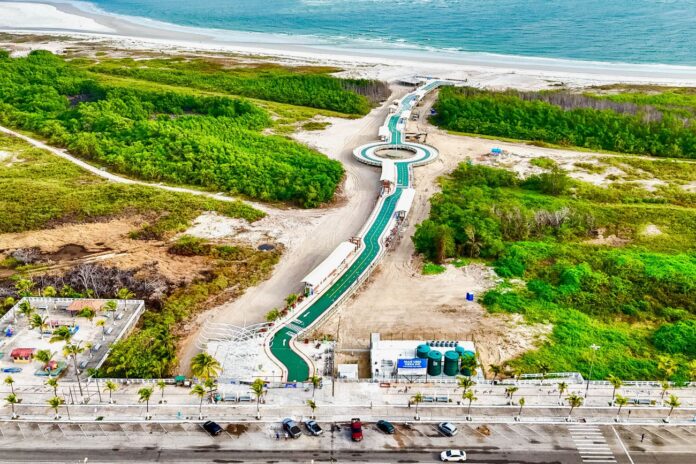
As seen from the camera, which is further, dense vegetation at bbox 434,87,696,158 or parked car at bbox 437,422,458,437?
dense vegetation at bbox 434,87,696,158

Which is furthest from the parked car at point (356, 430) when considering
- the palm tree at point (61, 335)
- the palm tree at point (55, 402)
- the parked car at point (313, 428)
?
the palm tree at point (61, 335)

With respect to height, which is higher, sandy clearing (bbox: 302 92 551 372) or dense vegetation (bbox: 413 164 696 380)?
dense vegetation (bbox: 413 164 696 380)

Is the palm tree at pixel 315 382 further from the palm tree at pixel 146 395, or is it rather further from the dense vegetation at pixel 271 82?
the dense vegetation at pixel 271 82

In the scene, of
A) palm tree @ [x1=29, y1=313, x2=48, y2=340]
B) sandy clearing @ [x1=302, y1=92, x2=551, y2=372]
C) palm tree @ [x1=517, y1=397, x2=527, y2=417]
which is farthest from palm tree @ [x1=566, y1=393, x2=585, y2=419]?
palm tree @ [x1=29, y1=313, x2=48, y2=340]

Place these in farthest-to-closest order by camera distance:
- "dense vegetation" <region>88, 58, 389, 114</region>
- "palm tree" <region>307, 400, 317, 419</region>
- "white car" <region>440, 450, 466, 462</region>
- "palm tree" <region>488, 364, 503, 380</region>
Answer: "dense vegetation" <region>88, 58, 389, 114</region>
"palm tree" <region>488, 364, 503, 380</region>
"palm tree" <region>307, 400, 317, 419</region>
"white car" <region>440, 450, 466, 462</region>

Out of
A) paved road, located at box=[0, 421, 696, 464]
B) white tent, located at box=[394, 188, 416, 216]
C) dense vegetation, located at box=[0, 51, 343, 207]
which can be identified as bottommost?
paved road, located at box=[0, 421, 696, 464]

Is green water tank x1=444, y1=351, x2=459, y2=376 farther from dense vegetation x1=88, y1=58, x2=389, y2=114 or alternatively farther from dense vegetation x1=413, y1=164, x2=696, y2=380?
dense vegetation x1=88, y1=58, x2=389, y2=114
